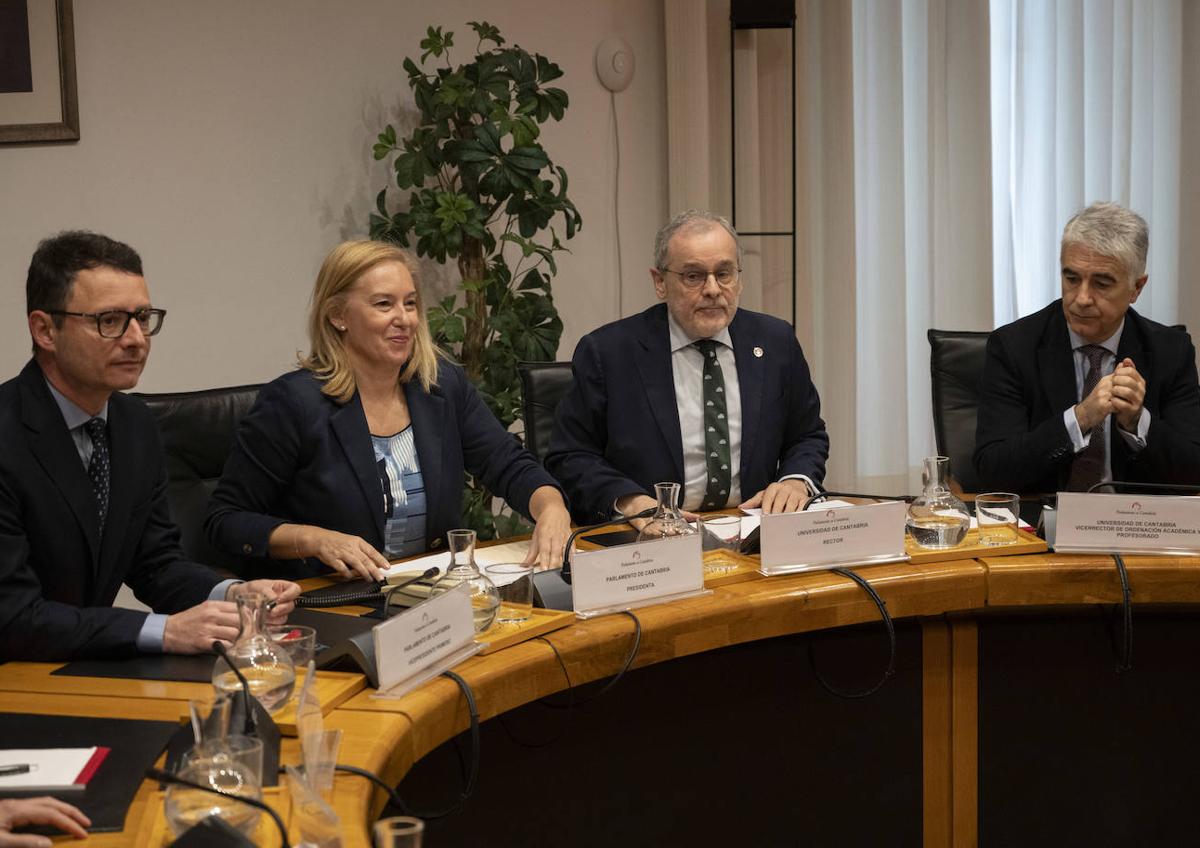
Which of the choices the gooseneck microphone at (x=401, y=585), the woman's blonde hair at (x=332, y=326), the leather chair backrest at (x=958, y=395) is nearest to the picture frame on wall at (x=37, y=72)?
the woman's blonde hair at (x=332, y=326)

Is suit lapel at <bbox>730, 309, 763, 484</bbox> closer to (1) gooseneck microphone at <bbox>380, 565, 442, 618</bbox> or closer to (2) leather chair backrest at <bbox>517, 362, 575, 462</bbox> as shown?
(2) leather chair backrest at <bbox>517, 362, 575, 462</bbox>

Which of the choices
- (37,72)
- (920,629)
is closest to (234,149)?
(37,72)

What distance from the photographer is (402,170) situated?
13.6 feet

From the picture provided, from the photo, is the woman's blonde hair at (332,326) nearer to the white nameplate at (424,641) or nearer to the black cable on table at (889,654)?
the white nameplate at (424,641)

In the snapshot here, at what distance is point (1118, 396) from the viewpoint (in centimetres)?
270

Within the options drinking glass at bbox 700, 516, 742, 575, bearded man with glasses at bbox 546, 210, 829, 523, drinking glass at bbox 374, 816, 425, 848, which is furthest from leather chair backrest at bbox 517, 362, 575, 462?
drinking glass at bbox 374, 816, 425, 848

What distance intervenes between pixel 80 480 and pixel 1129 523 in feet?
5.57

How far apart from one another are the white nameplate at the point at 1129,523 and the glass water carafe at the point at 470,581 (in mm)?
995

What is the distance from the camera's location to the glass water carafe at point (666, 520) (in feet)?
6.95

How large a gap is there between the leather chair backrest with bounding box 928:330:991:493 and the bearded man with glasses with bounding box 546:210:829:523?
0.38 meters

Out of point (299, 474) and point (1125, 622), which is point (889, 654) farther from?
point (299, 474)

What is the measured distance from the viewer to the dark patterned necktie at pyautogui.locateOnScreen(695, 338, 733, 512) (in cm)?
284

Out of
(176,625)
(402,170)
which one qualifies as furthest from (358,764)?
(402,170)

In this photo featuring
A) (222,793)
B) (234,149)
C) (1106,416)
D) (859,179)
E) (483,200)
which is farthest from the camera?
(859,179)
